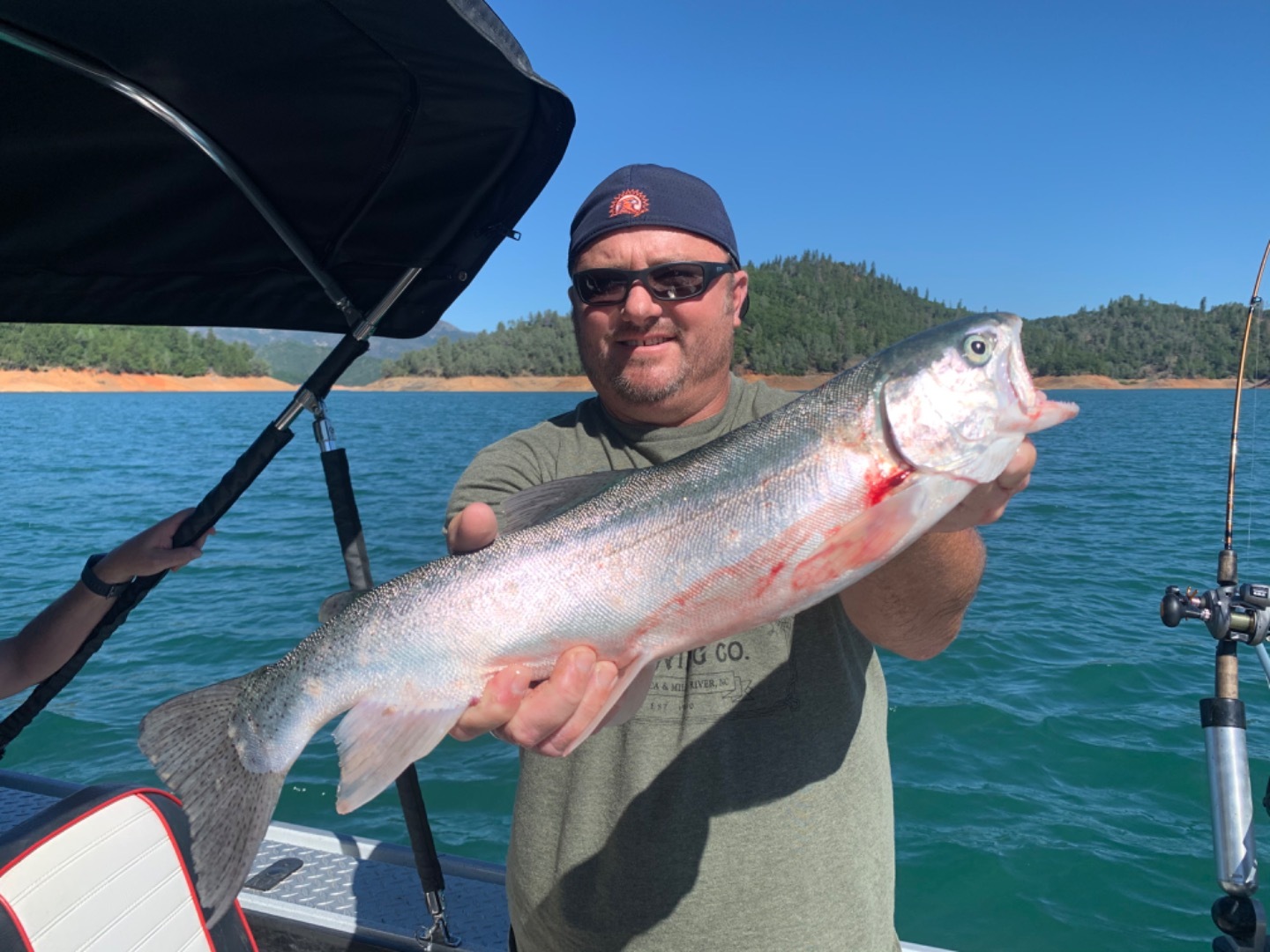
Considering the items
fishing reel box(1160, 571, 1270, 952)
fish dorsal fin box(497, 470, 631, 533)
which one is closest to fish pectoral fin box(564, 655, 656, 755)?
fish dorsal fin box(497, 470, 631, 533)

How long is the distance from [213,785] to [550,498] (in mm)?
1356

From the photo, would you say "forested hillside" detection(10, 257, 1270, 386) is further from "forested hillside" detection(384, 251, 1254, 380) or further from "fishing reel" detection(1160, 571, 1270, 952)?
"fishing reel" detection(1160, 571, 1270, 952)

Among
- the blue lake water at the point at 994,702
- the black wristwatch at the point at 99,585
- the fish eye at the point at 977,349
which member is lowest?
the blue lake water at the point at 994,702

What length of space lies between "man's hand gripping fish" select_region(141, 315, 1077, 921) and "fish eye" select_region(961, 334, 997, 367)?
1 cm

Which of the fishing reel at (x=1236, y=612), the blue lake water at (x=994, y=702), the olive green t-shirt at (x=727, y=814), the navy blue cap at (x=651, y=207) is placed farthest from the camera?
the blue lake water at (x=994, y=702)

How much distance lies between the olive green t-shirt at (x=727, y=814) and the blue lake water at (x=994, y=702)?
459 cm

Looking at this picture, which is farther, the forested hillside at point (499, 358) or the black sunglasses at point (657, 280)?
the forested hillside at point (499, 358)

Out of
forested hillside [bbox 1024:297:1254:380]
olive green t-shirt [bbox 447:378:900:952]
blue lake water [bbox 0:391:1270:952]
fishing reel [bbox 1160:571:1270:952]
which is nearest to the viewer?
olive green t-shirt [bbox 447:378:900:952]

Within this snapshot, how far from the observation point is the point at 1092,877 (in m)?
6.79

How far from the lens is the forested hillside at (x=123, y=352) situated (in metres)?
107

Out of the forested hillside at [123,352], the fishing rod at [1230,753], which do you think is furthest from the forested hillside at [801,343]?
the fishing rod at [1230,753]

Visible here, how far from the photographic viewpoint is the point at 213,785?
8.18 feet

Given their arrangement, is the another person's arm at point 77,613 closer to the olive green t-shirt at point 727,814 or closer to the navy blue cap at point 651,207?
the olive green t-shirt at point 727,814

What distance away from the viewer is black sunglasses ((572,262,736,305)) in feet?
9.41
